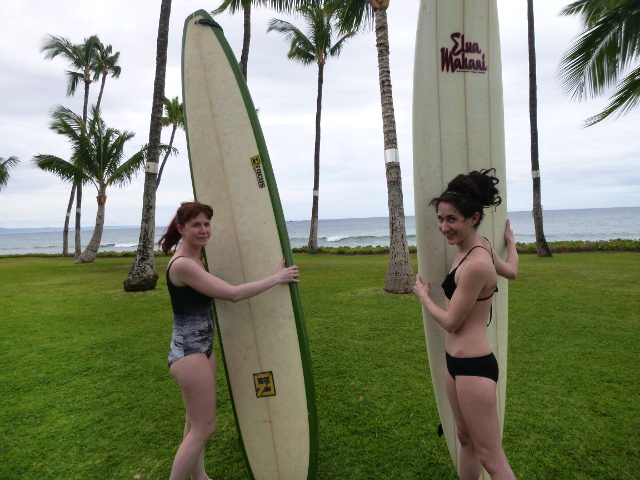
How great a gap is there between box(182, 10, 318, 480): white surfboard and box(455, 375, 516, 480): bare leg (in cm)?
90

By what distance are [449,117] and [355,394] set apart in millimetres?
2210

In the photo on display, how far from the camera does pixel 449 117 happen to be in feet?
7.66

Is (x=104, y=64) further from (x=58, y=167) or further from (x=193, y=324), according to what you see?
(x=193, y=324)

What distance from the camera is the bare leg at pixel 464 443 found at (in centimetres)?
166

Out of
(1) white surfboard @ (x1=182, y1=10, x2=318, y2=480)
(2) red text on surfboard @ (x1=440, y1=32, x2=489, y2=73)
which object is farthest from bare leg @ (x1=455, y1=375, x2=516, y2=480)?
(2) red text on surfboard @ (x1=440, y1=32, x2=489, y2=73)

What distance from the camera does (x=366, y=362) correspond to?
3.76 m

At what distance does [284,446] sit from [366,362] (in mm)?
1759

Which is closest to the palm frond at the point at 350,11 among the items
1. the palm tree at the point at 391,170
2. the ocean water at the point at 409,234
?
the palm tree at the point at 391,170

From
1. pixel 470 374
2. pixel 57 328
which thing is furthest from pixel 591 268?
pixel 57 328

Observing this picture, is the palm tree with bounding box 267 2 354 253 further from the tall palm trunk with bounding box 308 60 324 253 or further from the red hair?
the red hair

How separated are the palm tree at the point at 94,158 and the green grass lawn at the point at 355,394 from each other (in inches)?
326

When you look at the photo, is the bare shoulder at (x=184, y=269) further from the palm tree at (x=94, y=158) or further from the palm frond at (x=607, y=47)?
the palm tree at (x=94, y=158)

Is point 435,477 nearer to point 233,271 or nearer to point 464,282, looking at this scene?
point 464,282

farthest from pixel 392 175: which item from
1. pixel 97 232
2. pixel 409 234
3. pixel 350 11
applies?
pixel 409 234
